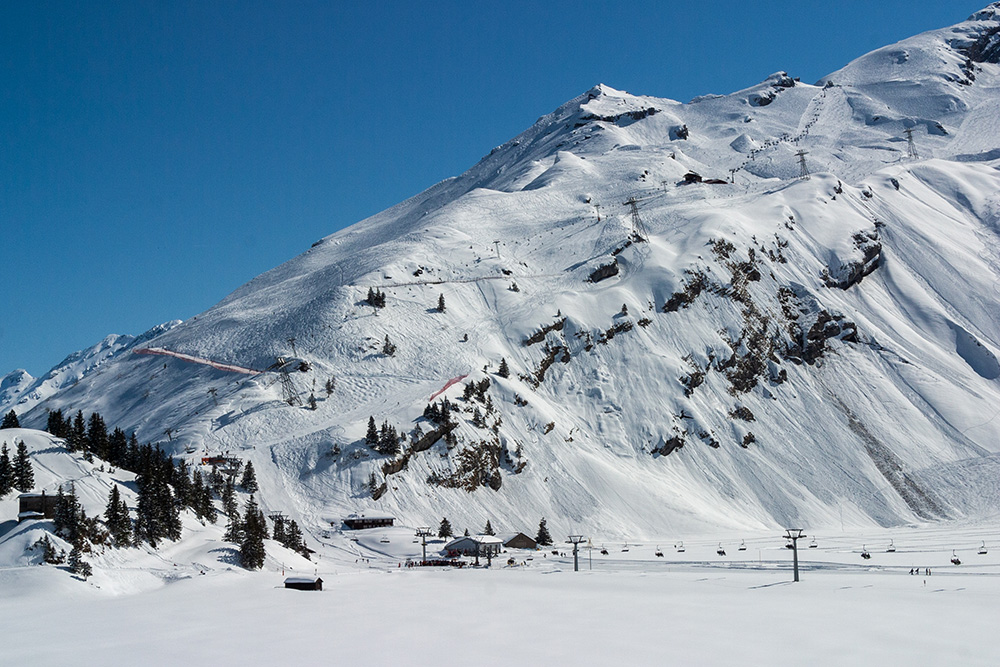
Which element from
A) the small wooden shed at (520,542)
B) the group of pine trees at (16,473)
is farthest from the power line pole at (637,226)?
the group of pine trees at (16,473)

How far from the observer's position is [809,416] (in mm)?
121188

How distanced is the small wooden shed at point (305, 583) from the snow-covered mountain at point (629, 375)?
31.1 meters

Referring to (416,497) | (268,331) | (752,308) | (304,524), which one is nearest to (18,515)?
(304,524)

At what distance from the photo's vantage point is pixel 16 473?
59906 millimetres

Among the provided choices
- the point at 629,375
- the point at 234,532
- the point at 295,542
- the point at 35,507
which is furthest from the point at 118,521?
A: the point at 629,375

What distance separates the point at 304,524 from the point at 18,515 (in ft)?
106

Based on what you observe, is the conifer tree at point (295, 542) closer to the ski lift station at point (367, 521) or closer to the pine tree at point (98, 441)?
the ski lift station at point (367, 521)

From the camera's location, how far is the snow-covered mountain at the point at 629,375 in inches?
3895

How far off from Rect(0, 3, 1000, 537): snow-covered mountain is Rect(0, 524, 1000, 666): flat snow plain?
29.4 metres

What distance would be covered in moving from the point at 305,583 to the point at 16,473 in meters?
24.2

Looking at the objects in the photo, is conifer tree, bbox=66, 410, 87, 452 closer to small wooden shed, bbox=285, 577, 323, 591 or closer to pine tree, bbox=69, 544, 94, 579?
pine tree, bbox=69, 544, 94, 579

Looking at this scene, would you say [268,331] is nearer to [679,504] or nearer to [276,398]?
[276,398]

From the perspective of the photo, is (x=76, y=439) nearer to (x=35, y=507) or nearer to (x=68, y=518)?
(x=35, y=507)

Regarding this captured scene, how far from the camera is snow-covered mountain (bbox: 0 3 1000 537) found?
325ft
